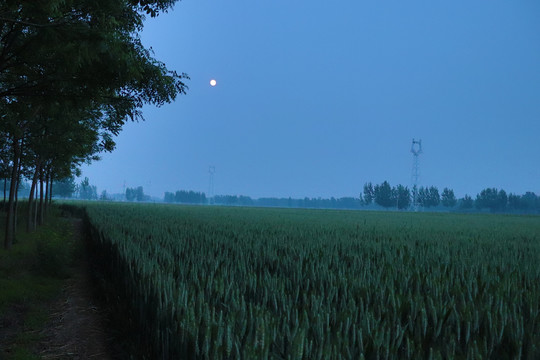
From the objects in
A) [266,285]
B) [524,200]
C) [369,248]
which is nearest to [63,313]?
[266,285]

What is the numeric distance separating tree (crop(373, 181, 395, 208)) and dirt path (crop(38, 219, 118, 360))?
472ft

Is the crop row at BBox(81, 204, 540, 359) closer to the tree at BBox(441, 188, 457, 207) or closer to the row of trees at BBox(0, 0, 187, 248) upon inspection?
the row of trees at BBox(0, 0, 187, 248)

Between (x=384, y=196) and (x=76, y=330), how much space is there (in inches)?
5767

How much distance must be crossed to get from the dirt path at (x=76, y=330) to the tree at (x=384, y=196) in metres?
144

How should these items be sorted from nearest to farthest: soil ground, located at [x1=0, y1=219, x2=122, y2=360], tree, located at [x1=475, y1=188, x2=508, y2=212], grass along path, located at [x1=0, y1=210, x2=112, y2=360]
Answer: soil ground, located at [x1=0, y1=219, x2=122, y2=360], grass along path, located at [x1=0, y1=210, x2=112, y2=360], tree, located at [x1=475, y1=188, x2=508, y2=212]

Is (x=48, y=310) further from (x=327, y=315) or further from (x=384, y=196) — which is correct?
(x=384, y=196)

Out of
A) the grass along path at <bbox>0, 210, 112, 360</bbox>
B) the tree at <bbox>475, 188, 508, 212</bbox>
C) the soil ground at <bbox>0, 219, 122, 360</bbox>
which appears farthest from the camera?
the tree at <bbox>475, 188, 508, 212</bbox>

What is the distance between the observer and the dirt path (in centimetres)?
497

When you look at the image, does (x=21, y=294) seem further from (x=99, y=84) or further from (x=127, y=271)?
(x=99, y=84)

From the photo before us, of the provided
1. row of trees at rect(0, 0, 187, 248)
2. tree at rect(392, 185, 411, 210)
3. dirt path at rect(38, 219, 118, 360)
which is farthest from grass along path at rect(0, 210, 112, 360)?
tree at rect(392, 185, 411, 210)

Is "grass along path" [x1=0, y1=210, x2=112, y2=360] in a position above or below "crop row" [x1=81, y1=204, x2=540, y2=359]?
below

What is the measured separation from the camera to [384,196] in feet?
473

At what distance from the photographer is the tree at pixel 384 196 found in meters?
144

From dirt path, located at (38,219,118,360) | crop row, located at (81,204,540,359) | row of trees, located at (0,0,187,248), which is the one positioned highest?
row of trees, located at (0,0,187,248)
